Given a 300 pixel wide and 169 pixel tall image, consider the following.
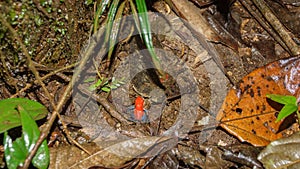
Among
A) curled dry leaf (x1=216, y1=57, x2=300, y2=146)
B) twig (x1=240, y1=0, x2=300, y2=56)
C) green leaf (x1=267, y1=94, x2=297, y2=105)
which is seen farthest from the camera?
twig (x1=240, y1=0, x2=300, y2=56)

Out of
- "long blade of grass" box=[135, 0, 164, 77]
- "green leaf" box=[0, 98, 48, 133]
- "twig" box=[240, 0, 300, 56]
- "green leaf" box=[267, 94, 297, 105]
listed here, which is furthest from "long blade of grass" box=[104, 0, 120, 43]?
"twig" box=[240, 0, 300, 56]

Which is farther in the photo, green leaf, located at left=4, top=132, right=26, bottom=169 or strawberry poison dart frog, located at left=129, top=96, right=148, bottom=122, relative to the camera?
strawberry poison dart frog, located at left=129, top=96, right=148, bottom=122

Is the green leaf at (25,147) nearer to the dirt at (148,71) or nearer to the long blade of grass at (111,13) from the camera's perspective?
the dirt at (148,71)

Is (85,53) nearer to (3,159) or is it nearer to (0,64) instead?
(0,64)

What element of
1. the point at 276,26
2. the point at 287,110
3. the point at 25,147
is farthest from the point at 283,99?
the point at 25,147

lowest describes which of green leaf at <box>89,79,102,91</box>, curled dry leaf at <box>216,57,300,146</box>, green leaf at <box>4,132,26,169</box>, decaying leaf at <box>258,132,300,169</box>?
decaying leaf at <box>258,132,300,169</box>

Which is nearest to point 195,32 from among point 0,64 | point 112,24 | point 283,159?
point 112,24

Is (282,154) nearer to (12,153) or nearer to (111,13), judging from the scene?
(111,13)

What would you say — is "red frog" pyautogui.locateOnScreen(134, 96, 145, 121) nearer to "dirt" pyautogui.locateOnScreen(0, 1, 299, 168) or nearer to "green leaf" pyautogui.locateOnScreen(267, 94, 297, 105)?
"dirt" pyautogui.locateOnScreen(0, 1, 299, 168)
